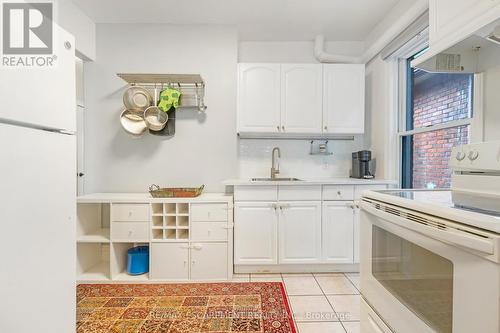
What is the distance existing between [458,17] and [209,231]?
2.20 meters

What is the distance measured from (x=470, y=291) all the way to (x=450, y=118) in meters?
1.78

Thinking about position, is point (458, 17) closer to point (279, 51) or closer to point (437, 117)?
point (437, 117)

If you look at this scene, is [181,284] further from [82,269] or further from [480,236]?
[480,236]

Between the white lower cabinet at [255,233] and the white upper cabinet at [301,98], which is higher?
the white upper cabinet at [301,98]

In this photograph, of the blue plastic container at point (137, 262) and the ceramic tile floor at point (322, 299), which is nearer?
the ceramic tile floor at point (322, 299)

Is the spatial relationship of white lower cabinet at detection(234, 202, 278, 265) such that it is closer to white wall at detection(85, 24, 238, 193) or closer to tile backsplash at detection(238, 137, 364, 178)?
white wall at detection(85, 24, 238, 193)

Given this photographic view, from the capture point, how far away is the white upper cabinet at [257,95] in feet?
8.68

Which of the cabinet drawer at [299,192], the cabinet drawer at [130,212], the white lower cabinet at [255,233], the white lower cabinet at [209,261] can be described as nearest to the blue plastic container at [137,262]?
the cabinet drawer at [130,212]

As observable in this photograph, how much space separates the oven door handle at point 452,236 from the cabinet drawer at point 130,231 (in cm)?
208

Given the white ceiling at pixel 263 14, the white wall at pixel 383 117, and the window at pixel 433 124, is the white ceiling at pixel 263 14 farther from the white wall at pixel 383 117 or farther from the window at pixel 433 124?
the window at pixel 433 124

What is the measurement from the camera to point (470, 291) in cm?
60

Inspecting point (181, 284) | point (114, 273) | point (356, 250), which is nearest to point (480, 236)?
point (356, 250)

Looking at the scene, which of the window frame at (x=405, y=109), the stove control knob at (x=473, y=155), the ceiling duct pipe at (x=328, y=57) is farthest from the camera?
Result: the ceiling duct pipe at (x=328, y=57)

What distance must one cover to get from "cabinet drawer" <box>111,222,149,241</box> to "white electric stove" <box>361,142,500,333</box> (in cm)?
192
